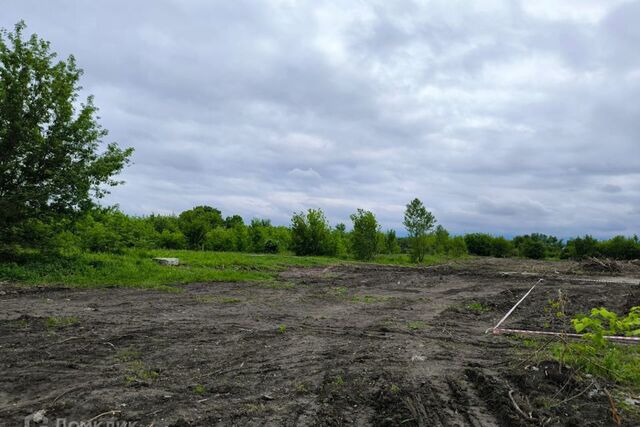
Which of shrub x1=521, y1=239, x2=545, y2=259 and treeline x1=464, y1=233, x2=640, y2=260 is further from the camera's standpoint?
shrub x1=521, y1=239, x2=545, y2=259

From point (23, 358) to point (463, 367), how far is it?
5.49 metres

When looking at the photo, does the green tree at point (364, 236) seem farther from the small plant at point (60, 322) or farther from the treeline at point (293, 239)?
the small plant at point (60, 322)

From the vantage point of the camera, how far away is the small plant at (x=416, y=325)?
8.57m

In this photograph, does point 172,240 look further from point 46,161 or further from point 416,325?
point 416,325

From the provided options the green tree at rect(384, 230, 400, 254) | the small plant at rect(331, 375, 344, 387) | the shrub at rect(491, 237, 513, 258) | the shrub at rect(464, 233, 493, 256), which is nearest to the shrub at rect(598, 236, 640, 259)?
the shrub at rect(491, 237, 513, 258)

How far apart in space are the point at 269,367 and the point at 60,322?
4443mm

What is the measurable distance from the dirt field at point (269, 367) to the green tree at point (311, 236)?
2278cm

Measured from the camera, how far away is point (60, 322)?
26.0 ft

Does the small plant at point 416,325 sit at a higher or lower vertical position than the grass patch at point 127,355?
higher

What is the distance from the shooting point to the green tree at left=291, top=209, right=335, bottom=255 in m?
34.1

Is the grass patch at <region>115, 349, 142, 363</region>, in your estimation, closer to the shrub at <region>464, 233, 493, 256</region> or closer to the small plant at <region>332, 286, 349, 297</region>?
the small plant at <region>332, 286, 349, 297</region>

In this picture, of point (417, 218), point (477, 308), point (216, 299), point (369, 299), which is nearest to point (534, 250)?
point (417, 218)

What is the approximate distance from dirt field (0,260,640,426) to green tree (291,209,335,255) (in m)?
22.8

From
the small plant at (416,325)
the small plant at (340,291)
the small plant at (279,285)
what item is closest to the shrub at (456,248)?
the small plant at (340,291)
